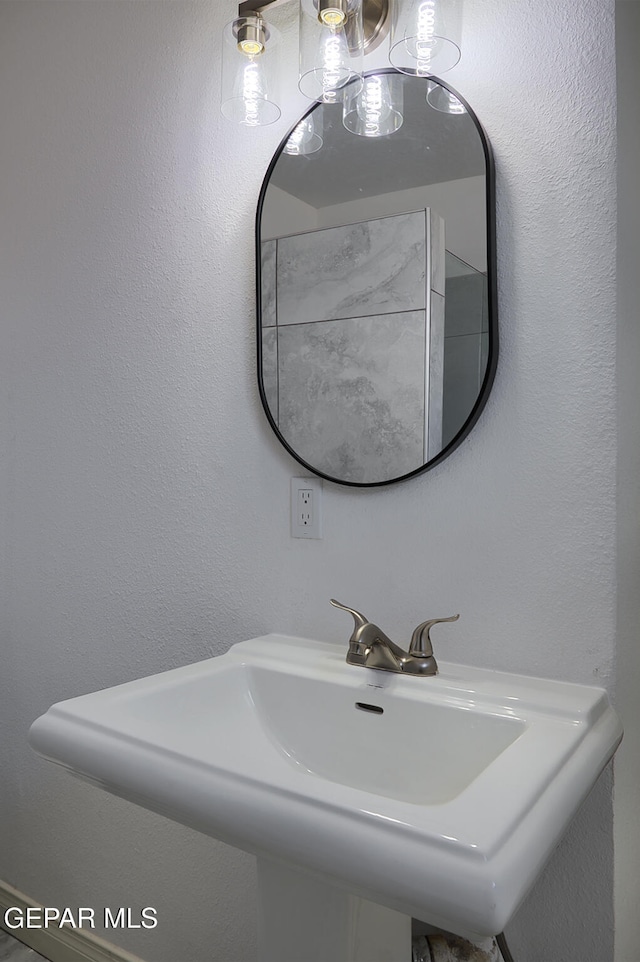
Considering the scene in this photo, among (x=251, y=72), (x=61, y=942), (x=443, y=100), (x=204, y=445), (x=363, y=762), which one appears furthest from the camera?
(x=61, y=942)

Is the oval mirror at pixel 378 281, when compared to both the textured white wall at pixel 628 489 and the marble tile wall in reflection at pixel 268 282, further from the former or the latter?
the textured white wall at pixel 628 489

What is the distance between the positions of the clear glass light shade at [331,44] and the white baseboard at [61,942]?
6.11ft

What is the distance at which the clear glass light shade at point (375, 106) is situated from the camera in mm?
1297

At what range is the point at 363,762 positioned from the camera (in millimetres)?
1120

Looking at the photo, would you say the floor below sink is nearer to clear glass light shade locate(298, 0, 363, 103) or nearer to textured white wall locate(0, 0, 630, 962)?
textured white wall locate(0, 0, 630, 962)

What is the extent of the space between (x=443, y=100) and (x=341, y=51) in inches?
7.8

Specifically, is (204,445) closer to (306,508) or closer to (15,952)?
(306,508)

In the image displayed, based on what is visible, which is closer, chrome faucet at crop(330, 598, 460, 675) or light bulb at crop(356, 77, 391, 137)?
chrome faucet at crop(330, 598, 460, 675)

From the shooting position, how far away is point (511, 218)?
1.19 m

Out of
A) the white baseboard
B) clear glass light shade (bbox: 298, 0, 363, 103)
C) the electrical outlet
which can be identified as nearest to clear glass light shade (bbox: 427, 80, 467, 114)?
clear glass light shade (bbox: 298, 0, 363, 103)

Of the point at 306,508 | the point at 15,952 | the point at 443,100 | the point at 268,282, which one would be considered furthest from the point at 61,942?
the point at 443,100

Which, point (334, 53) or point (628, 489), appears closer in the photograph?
point (628, 489)

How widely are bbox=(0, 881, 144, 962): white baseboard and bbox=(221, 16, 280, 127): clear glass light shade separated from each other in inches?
70.9

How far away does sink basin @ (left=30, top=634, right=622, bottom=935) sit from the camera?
682mm
